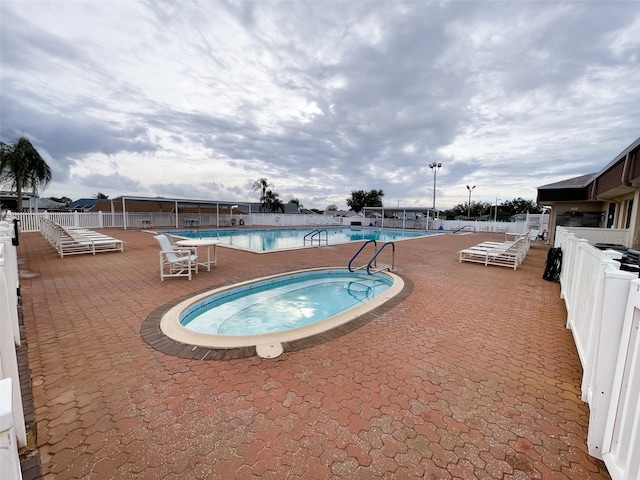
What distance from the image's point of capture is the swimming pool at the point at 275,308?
3529 millimetres

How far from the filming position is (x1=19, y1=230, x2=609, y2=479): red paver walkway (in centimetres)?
179

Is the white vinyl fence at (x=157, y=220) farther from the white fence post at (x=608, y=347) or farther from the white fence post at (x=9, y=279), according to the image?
the white fence post at (x=608, y=347)

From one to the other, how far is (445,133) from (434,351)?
22.8 m

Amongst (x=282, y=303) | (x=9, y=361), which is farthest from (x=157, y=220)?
(x=9, y=361)

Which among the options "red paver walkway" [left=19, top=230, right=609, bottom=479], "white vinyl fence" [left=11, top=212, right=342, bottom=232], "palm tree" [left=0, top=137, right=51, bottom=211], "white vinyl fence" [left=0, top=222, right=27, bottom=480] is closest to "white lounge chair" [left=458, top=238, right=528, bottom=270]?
"red paver walkway" [left=19, top=230, right=609, bottom=479]

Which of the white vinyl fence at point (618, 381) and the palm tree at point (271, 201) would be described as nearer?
the white vinyl fence at point (618, 381)

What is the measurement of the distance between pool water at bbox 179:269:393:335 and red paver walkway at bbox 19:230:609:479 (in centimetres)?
99

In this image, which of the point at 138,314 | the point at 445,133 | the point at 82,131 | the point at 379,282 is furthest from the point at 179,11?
the point at 445,133

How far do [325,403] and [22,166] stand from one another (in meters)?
25.9

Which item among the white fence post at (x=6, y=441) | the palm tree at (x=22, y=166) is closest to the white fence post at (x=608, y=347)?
the white fence post at (x=6, y=441)

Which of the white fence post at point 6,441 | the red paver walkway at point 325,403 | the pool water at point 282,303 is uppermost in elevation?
the white fence post at point 6,441

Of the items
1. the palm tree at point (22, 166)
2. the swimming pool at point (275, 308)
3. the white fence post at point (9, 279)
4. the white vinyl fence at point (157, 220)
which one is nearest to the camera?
the white fence post at point (9, 279)

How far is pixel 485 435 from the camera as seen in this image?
2.04 m

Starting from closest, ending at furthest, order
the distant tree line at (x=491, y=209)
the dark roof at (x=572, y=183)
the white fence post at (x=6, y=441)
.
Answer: the white fence post at (x=6, y=441)
the dark roof at (x=572, y=183)
the distant tree line at (x=491, y=209)
